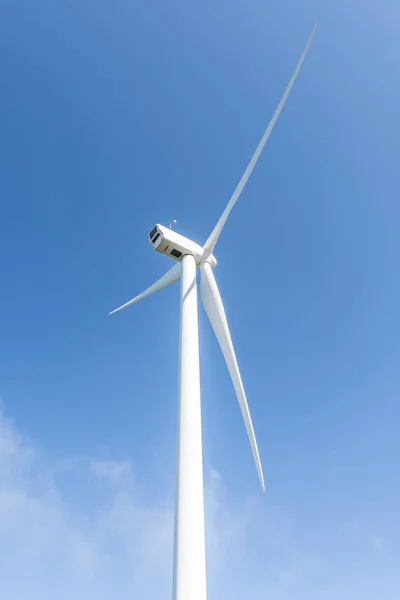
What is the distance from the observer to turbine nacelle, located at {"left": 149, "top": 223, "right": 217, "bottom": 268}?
2120 centimetres

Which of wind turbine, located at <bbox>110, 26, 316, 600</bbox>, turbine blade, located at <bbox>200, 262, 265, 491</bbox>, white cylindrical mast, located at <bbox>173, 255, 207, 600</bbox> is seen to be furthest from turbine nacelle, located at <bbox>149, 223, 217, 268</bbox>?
white cylindrical mast, located at <bbox>173, 255, 207, 600</bbox>

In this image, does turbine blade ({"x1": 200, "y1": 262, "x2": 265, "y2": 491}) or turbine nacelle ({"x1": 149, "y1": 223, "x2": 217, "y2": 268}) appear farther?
turbine nacelle ({"x1": 149, "y1": 223, "x2": 217, "y2": 268})

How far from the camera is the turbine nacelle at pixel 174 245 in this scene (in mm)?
21203

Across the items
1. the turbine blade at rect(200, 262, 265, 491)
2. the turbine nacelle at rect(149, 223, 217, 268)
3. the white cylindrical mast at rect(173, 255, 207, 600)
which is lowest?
the white cylindrical mast at rect(173, 255, 207, 600)

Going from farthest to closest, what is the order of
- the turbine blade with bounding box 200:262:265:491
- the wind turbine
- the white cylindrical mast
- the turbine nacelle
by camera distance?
the turbine nacelle < the turbine blade with bounding box 200:262:265:491 < the wind turbine < the white cylindrical mast

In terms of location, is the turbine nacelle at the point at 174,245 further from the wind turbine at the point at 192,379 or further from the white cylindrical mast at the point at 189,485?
the white cylindrical mast at the point at 189,485

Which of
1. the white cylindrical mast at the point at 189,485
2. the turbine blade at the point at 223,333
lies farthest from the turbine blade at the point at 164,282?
the white cylindrical mast at the point at 189,485

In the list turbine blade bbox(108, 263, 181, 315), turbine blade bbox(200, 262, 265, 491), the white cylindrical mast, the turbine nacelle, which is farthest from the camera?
turbine blade bbox(108, 263, 181, 315)

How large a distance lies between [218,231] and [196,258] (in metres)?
1.92

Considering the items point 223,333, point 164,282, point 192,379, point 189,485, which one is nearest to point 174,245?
point 164,282

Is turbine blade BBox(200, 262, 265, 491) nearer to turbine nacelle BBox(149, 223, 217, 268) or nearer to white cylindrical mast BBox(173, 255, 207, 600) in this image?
turbine nacelle BBox(149, 223, 217, 268)

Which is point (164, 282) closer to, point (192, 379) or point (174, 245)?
point (174, 245)

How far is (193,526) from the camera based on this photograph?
1051 centimetres

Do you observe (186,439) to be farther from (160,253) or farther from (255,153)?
(255,153)
